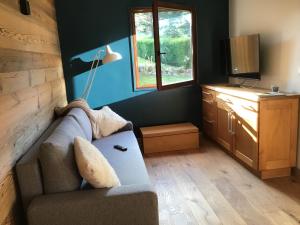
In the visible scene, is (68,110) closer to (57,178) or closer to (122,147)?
(122,147)

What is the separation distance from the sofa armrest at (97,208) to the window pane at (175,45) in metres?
2.27

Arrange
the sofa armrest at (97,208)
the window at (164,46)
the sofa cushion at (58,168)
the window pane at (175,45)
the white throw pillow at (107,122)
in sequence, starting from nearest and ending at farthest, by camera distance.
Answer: the sofa armrest at (97,208) < the sofa cushion at (58,168) < the white throw pillow at (107,122) < the window at (164,46) < the window pane at (175,45)

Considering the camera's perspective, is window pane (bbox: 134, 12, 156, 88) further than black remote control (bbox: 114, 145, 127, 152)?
Yes

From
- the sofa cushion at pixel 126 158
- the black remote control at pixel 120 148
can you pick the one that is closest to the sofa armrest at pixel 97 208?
the sofa cushion at pixel 126 158

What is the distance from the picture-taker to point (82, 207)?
157 cm

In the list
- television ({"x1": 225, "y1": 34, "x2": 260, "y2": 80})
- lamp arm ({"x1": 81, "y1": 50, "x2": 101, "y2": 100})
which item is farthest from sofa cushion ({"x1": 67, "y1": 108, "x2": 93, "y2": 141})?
television ({"x1": 225, "y1": 34, "x2": 260, "y2": 80})

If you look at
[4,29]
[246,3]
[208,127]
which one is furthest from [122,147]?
[246,3]

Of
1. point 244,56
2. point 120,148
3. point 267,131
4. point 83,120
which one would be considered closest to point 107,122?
point 83,120

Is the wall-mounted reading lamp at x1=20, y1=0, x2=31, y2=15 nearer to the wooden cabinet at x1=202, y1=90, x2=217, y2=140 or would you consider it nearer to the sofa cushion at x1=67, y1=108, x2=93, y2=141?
the sofa cushion at x1=67, y1=108, x2=93, y2=141

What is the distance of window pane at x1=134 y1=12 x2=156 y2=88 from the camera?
4102 millimetres

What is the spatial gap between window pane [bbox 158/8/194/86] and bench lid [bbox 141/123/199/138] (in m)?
0.68

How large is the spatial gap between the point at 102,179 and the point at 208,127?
279 cm

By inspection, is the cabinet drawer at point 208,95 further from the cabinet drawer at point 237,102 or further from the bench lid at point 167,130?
the bench lid at point 167,130

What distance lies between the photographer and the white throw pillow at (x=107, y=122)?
3258mm
